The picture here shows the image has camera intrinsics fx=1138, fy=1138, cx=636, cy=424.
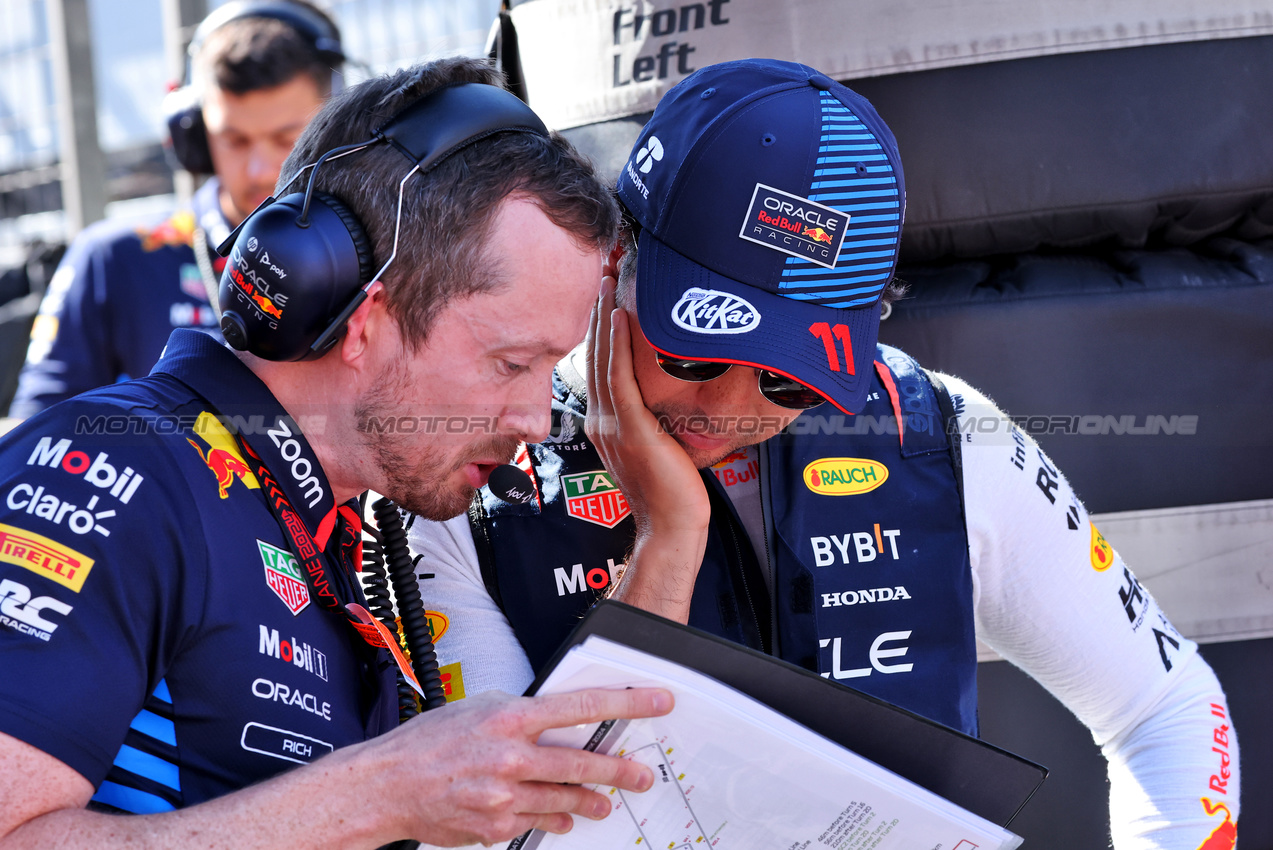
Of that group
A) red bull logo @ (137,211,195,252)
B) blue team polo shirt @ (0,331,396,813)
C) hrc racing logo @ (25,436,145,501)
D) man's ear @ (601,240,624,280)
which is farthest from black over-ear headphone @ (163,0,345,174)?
hrc racing logo @ (25,436,145,501)

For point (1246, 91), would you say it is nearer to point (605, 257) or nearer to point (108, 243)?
point (605, 257)

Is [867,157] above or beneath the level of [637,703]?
above

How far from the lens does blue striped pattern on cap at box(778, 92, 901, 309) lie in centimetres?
135

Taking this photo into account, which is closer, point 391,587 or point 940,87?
point 391,587

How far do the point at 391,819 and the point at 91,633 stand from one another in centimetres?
27

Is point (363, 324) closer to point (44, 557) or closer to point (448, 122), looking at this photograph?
point (448, 122)

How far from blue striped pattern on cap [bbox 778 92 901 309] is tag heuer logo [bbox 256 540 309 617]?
25.4 inches

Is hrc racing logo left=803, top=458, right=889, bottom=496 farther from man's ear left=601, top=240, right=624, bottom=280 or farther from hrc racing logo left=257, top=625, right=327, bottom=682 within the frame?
hrc racing logo left=257, top=625, right=327, bottom=682

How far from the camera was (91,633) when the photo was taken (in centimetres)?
88

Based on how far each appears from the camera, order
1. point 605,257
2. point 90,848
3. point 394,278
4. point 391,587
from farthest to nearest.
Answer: point 391,587, point 605,257, point 394,278, point 90,848

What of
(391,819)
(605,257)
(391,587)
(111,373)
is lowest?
(111,373)

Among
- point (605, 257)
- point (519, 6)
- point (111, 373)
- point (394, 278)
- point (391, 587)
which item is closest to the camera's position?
point (394, 278)

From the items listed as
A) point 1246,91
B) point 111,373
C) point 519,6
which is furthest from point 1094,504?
point 111,373

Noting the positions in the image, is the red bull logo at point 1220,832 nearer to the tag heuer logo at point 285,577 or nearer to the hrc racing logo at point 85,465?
the tag heuer logo at point 285,577
